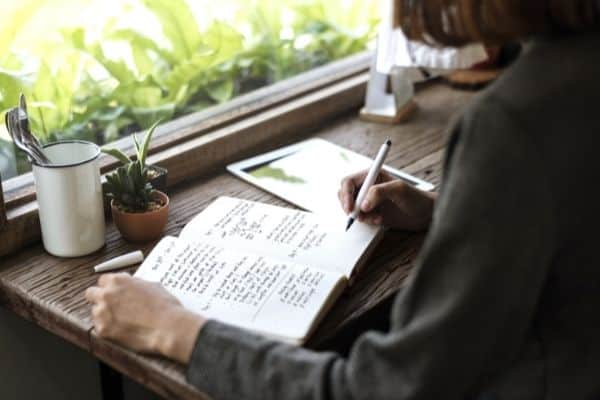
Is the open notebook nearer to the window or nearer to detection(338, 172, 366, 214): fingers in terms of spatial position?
detection(338, 172, 366, 214): fingers

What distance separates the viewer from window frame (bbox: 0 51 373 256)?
1.30 m

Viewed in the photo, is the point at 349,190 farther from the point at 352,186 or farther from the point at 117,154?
the point at 117,154

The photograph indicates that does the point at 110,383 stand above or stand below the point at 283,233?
below

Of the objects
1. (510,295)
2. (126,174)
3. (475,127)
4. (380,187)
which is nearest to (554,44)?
(475,127)

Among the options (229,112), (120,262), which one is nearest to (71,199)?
(120,262)

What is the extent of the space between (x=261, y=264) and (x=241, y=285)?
0.18 ft

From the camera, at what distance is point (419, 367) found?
0.83 metres

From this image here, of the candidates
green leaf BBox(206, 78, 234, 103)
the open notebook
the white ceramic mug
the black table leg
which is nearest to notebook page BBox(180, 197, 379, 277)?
the open notebook

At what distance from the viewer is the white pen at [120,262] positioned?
122cm

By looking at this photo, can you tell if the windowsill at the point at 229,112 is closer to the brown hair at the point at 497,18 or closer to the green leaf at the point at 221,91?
the green leaf at the point at 221,91

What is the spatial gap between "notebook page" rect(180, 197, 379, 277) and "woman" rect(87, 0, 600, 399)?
1.05ft

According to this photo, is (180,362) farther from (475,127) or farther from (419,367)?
(475,127)

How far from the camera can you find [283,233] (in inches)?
50.8

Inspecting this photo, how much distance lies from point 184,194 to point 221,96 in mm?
343
